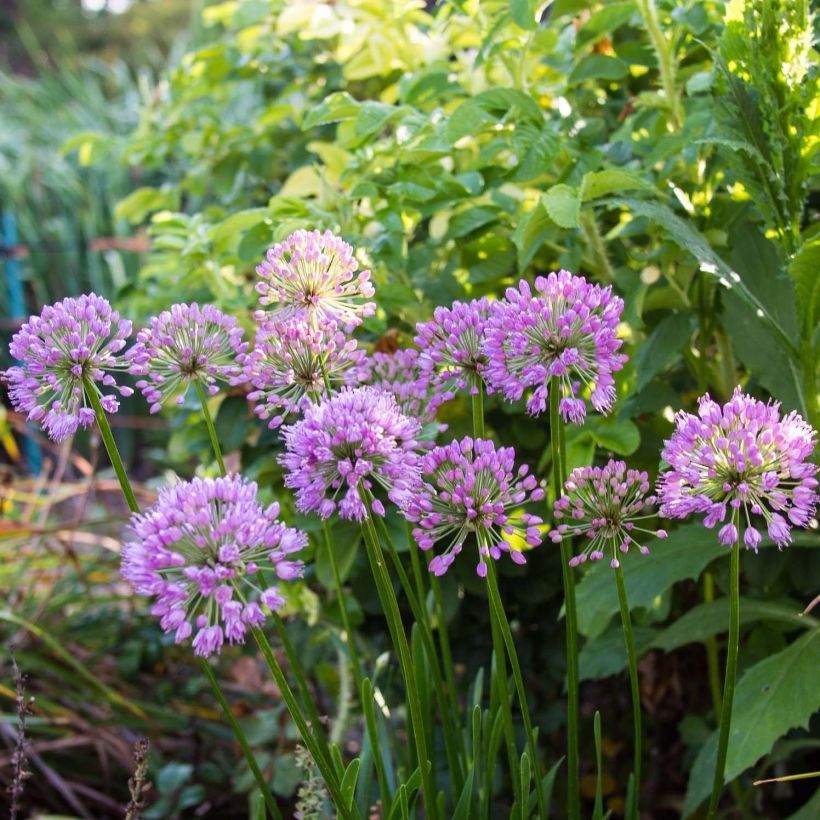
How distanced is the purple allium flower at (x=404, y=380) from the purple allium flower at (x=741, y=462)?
0.88 ft

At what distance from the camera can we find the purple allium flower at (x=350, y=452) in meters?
0.83

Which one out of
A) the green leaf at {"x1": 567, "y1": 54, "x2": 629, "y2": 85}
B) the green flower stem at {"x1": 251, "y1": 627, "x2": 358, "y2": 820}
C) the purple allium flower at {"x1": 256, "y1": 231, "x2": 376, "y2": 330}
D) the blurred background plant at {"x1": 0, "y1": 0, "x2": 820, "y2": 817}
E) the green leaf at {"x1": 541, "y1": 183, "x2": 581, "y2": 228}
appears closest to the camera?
the green flower stem at {"x1": 251, "y1": 627, "x2": 358, "y2": 820}

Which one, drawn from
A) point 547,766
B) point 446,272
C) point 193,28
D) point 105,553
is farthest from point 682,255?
point 193,28

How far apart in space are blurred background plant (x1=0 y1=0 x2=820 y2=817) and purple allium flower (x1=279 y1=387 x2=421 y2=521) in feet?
1.43

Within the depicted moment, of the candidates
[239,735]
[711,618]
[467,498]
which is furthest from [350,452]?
[711,618]

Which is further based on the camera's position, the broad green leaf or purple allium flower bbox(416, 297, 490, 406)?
the broad green leaf

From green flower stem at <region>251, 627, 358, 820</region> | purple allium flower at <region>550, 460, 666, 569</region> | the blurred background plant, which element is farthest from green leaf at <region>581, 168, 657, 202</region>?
green flower stem at <region>251, 627, 358, 820</region>

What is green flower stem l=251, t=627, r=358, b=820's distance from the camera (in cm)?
86

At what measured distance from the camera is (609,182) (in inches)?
50.4

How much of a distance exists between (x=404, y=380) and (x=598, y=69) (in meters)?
0.70

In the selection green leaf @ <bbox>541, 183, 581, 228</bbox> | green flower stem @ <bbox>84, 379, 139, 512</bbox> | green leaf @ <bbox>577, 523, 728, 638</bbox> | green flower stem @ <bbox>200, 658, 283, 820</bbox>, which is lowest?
green flower stem @ <bbox>200, 658, 283, 820</bbox>

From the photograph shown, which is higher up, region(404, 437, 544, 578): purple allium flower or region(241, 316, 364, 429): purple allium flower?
region(241, 316, 364, 429): purple allium flower

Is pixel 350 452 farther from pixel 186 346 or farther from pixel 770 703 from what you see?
pixel 770 703

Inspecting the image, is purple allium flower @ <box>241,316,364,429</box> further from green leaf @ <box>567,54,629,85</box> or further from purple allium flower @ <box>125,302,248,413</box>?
green leaf @ <box>567,54,629,85</box>
